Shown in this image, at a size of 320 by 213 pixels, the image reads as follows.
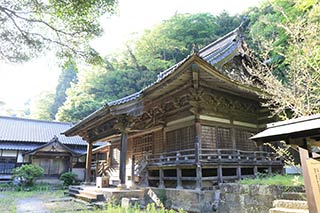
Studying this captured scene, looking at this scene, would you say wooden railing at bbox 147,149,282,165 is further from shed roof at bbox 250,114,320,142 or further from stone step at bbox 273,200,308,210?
shed roof at bbox 250,114,320,142

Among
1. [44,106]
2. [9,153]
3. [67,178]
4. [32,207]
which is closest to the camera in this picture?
[32,207]

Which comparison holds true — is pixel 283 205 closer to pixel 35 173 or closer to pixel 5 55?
pixel 5 55

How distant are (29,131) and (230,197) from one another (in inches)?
963

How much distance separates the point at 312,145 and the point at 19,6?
7839mm

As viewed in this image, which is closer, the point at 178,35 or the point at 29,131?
the point at 29,131

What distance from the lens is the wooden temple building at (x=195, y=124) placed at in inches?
339

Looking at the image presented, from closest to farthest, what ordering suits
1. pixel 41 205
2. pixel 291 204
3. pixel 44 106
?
pixel 291 204, pixel 41 205, pixel 44 106

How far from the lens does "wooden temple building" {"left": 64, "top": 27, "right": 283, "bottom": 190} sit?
8609mm

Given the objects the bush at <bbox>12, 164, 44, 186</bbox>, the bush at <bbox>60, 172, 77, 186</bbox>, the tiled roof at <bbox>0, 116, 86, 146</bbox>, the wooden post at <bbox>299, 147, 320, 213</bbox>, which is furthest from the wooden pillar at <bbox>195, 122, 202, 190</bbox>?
the tiled roof at <bbox>0, 116, 86, 146</bbox>

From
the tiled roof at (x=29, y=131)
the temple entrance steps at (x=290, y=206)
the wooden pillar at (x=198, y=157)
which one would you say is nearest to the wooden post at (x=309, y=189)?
the temple entrance steps at (x=290, y=206)


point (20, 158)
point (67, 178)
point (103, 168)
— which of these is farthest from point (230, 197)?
point (20, 158)

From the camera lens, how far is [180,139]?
10.5 m

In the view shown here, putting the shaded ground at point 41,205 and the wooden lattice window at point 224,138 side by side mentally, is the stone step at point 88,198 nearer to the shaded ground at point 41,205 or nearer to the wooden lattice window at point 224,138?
the shaded ground at point 41,205

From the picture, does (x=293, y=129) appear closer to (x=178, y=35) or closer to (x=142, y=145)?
(x=142, y=145)
